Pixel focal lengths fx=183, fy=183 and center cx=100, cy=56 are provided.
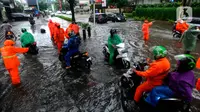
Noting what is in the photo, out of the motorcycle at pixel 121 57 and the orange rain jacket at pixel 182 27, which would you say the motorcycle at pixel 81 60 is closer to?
the motorcycle at pixel 121 57

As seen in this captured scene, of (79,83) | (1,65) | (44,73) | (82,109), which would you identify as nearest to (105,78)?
(79,83)

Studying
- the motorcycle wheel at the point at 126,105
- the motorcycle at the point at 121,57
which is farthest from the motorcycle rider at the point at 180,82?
the motorcycle at the point at 121,57

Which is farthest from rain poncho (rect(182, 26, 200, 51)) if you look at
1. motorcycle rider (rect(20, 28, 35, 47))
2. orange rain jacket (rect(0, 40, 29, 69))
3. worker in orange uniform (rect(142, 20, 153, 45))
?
motorcycle rider (rect(20, 28, 35, 47))

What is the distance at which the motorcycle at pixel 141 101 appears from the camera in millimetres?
3248

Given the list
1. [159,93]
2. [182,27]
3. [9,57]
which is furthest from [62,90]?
[182,27]

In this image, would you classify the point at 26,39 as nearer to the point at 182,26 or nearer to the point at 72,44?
the point at 72,44

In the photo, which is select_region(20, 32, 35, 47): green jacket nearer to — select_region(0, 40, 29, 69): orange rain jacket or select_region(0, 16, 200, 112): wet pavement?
select_region(0, 16, 200, 112): wet pavement

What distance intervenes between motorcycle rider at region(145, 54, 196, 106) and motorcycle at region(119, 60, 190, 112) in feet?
0.44

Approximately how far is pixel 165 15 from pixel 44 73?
24.4 metres

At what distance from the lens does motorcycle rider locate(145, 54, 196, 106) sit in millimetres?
3096

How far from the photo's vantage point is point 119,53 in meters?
7.10

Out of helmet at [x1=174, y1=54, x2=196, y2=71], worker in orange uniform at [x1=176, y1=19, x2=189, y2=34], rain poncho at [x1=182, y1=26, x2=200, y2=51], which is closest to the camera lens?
helmet at [x1=174, y1=54, x2=196, y2=71]

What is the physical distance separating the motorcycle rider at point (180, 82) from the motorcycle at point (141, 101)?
0.13m

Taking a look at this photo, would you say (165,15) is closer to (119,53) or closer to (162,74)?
(119,53)
